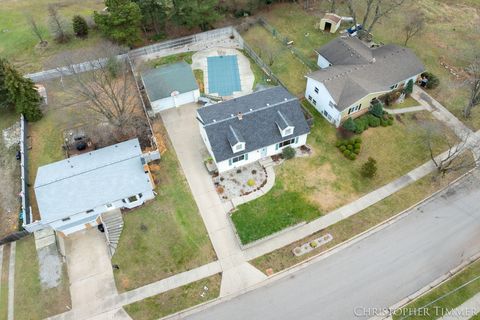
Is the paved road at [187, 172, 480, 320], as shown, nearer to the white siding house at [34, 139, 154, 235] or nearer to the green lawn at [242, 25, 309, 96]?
the white siding house at [34, 139, 154, 235]

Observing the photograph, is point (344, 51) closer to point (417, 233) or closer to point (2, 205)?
point (417, 233)

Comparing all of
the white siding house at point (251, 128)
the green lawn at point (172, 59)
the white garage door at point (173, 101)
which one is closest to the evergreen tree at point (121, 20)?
the green lawn at point (172, 59)

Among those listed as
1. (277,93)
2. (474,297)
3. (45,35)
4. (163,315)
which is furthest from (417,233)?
(45,35)

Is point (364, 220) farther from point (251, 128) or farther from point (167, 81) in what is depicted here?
point (167, 81)

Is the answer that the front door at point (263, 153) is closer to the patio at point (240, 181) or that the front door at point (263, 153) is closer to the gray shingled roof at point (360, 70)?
the patio at point (240, 181)

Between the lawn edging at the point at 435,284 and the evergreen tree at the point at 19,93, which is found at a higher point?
the evergreen tree at the point at 19,93

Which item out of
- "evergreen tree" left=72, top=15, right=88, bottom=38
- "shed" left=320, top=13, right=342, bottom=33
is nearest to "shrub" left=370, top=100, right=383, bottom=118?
"shed" left=320, top=13, right=342, bottom=33
